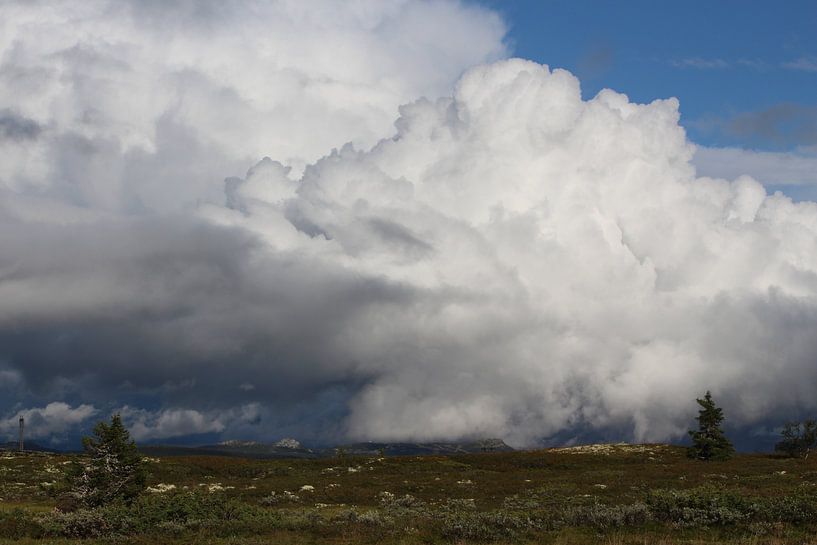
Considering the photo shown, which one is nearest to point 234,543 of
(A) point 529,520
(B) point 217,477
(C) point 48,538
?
(C) point 48,538

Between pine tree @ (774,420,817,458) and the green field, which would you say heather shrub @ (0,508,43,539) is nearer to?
the green field

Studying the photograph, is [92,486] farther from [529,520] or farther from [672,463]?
[672,463]

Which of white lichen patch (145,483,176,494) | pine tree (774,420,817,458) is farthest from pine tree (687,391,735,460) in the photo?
white lichen patch (145,483,176,494)

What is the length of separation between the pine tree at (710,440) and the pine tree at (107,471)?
72.8 meters

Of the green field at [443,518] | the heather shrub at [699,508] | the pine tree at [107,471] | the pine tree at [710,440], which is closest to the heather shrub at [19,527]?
the green field at [443,518]

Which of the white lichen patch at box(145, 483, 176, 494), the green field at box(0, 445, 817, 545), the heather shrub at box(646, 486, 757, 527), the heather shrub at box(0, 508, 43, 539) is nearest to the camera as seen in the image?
the green field at box(0, 445, 817, 545)

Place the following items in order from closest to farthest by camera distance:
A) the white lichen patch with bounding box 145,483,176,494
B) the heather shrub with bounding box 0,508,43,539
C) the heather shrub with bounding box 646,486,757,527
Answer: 1. the heather shrub with bounding box 646,486,757,527
2. the heather shrub with bounding box 0,508,43,539
3. the white lichen patch with bounding box 145,483,176,494

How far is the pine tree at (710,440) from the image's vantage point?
89.0 metres

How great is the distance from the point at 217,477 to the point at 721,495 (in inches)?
2229

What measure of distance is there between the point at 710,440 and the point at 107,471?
252ft

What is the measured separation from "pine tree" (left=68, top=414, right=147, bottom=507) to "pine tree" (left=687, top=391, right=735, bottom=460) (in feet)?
239

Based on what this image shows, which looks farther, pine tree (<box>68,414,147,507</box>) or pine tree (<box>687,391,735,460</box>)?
pine tree (<box>687,391,735,460</box>)

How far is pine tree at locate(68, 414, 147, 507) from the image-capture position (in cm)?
3841

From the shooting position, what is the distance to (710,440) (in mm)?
90438
